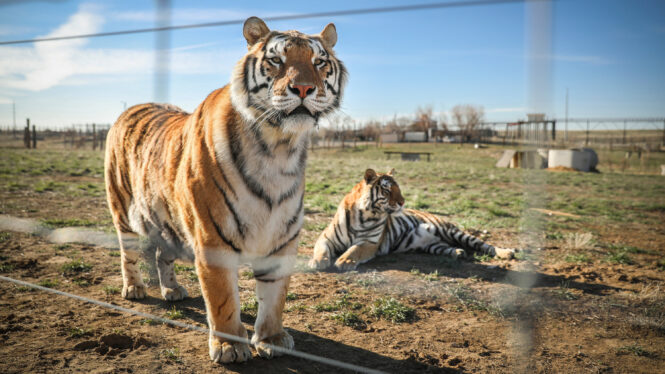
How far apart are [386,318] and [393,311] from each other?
0.32 feet

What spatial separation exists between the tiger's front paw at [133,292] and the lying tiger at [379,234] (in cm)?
182

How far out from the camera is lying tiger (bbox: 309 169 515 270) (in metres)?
5.10

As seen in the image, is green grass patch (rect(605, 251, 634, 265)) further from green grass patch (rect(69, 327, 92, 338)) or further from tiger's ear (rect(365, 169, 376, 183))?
green grass patch (rect(69, 327, 92, 338))

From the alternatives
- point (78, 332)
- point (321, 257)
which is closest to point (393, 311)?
point (321, 257)

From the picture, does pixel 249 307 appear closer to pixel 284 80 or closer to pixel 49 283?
pixel 49 283

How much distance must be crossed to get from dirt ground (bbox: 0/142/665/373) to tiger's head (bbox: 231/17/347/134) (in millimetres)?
1478

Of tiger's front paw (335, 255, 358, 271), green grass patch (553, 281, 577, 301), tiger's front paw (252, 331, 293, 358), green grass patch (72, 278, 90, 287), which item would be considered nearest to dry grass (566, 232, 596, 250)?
green grass patch (553, 281, 577, 301)

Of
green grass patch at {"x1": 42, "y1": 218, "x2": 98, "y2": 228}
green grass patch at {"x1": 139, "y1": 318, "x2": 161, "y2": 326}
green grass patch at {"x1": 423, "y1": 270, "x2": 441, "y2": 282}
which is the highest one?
green grass patch at {"x1": 42, "y1": 218, "x2": 98, "y2": 228}

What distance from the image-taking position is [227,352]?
8.94 ft

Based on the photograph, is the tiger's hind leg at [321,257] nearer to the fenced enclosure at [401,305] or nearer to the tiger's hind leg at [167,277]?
the fenced enclosure at [401,305]

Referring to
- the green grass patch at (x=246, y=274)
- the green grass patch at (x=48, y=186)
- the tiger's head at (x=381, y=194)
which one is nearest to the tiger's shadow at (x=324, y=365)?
the green grass patch at (x=246, y=274)

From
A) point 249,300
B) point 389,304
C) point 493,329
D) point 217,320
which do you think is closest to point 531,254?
point 217,320

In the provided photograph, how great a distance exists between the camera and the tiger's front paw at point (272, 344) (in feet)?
9.36

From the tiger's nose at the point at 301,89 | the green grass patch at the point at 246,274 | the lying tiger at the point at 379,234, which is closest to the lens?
the tiger's nose at the point at 301,89
